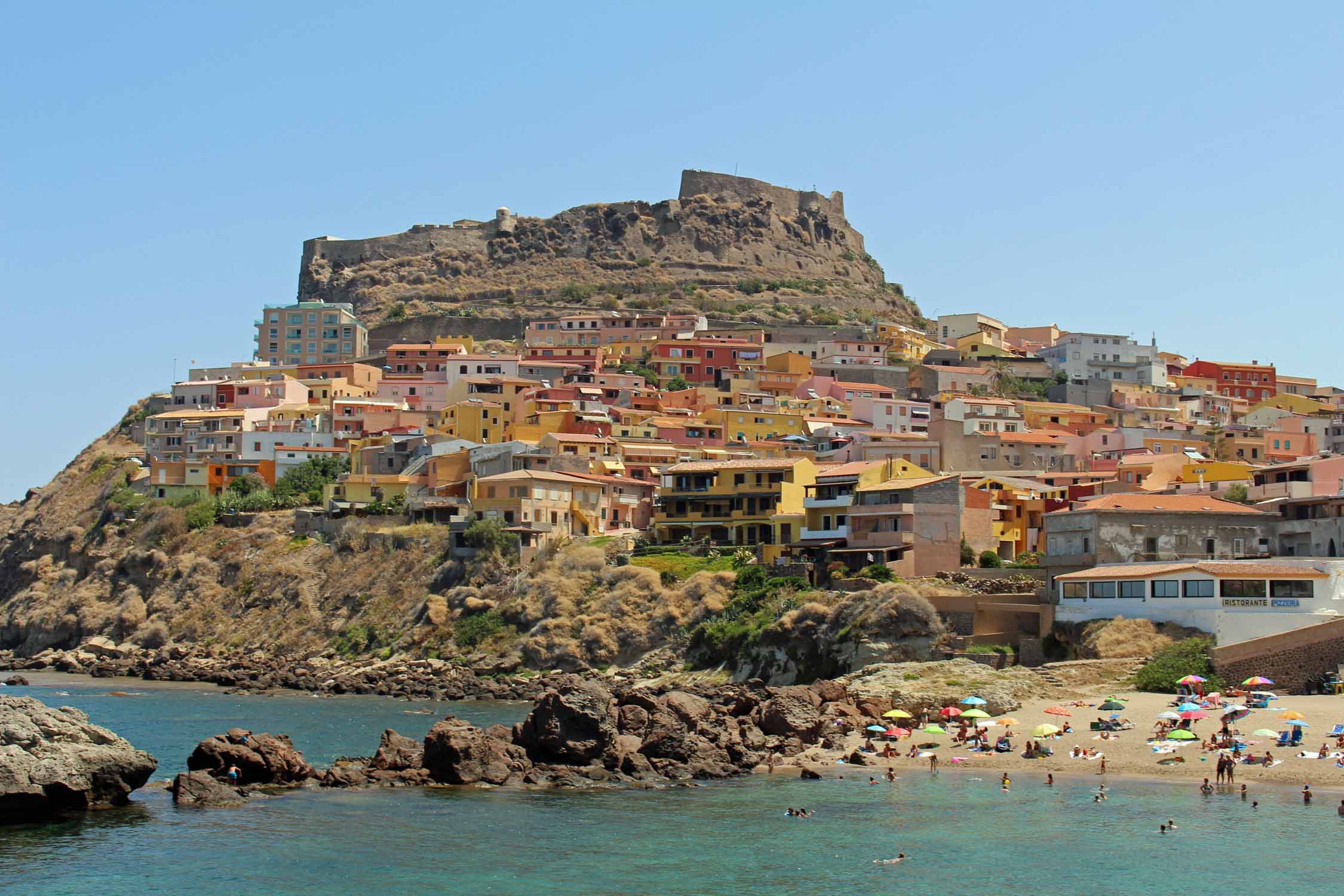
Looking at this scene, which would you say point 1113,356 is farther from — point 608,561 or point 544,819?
point 544,819

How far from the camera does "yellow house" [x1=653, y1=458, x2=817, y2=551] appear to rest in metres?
72.1

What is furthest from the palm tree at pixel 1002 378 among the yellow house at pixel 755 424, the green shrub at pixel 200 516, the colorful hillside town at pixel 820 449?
the green shrub at pixel 200 516

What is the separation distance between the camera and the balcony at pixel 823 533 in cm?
6688

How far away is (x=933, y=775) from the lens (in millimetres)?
42531

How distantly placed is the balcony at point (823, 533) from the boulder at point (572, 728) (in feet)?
79.9

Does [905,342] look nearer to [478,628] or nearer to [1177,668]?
[478,628]

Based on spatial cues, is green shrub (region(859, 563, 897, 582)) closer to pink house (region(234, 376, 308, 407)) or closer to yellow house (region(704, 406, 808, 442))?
yellow house (region(704, 406, 808, 442))

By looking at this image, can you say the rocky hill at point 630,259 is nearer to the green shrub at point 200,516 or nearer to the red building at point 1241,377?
the red building at point 1241,377

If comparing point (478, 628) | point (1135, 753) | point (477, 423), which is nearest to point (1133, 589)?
point (1135, 753)

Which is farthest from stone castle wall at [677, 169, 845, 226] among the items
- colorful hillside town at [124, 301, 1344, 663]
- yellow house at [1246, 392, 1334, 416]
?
yellow house at [1246, 392, 1334, 416]

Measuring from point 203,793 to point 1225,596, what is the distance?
30.3m

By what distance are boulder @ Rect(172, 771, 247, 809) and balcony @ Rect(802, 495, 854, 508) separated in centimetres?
3235

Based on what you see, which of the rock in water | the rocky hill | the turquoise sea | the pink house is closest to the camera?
the turquoise sea

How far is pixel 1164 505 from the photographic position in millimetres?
61094
